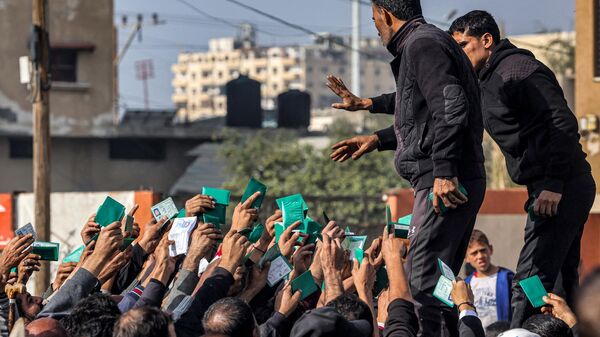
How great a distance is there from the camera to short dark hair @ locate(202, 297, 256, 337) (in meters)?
5.27

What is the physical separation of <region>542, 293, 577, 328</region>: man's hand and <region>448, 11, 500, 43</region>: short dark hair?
1451 mm

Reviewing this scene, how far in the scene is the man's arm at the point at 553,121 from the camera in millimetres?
6531

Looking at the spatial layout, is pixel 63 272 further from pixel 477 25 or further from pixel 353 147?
pixel 477 25

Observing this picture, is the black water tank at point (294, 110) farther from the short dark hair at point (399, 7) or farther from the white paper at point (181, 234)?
the short dark hair at point (399, 7)

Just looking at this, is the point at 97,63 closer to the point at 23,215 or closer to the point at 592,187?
the point at 23,215

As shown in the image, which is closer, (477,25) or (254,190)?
(477,25)

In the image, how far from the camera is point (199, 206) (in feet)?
22.9

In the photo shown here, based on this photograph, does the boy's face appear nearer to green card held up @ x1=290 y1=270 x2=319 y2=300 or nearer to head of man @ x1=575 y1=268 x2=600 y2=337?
green card held up @ x1=290 y1=270 x2=319 y2=300

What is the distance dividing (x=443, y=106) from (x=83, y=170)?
114ft

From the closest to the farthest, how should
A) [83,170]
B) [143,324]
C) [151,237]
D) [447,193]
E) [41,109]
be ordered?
1. [143,324]
2. [447,193]
3. [151,237]
4. [41,109]
5. [83,170]

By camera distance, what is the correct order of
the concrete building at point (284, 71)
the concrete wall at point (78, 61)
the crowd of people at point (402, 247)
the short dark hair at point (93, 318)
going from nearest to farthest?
the short dark hair at point (93, 318), the crowd of people at point (402, 247), the concrete wall at point (78, 61), the concrete building at point (284, 71)

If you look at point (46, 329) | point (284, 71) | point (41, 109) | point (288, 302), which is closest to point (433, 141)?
point (288, 302)

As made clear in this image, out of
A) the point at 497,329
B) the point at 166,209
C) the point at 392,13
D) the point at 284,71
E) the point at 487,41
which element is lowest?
the point at 497,329

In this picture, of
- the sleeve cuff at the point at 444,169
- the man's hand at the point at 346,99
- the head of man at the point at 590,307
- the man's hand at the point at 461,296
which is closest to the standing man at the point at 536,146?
the man's hand at the point at 346,99
